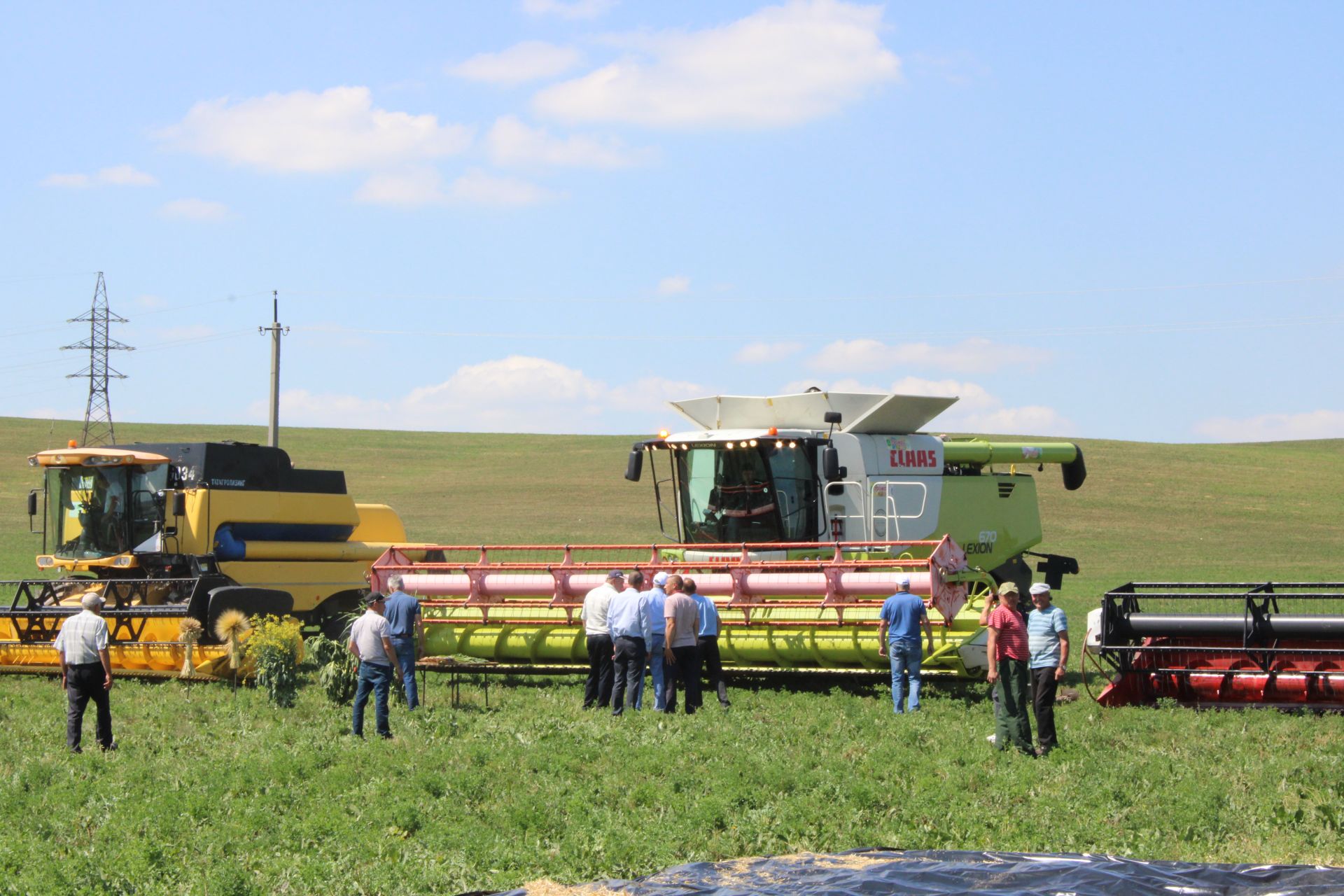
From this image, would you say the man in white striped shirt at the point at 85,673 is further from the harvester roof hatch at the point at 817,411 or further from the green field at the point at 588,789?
the harvester roof hatch at the point at 817,411

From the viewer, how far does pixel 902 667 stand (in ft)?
43.5

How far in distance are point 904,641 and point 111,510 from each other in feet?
39.8

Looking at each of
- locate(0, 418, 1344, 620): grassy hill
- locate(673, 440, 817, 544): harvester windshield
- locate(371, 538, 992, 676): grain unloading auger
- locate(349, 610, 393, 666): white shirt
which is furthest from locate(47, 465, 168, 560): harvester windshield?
locate(0, 418, 1344, 620): grassy hill

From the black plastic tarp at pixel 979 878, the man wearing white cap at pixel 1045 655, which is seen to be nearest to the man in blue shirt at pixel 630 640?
the man wearing white cap at pixel 1045 655

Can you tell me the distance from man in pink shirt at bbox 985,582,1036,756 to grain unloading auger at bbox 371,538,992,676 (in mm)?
2878

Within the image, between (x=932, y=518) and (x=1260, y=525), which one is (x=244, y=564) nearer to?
(x=932, y=518)

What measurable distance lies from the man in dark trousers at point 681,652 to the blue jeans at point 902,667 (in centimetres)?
201

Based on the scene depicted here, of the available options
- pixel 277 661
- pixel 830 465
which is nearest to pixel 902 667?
pixel 830 465

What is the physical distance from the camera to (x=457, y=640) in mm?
16969

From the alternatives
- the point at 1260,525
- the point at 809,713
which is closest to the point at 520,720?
the point at 809,713

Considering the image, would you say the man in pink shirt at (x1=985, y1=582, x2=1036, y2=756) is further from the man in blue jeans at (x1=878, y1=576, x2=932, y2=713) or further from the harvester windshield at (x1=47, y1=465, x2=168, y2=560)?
the harvester windshield at (x1=47, y1=465, x2=168, y2=560)

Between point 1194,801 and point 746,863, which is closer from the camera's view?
point 746,863

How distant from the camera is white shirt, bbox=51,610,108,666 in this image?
11.8m

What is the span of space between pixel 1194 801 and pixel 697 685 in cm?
601
